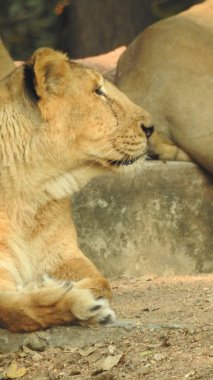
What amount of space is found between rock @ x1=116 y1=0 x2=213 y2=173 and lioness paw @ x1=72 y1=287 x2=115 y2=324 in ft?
9.45

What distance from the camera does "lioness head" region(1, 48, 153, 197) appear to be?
553 cm

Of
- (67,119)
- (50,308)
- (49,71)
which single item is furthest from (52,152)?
(50,308)

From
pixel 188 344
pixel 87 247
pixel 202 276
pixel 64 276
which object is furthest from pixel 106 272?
pixel 188 344

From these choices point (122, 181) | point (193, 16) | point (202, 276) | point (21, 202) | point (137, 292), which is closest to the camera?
point (21, 202)

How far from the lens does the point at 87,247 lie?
7504 millimetres

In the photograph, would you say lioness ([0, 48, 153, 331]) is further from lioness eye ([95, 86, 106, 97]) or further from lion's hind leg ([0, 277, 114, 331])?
lion's hind leg ([0, 277, 114, 331])

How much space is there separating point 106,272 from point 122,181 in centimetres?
58

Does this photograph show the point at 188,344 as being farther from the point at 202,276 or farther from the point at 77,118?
the point at 202,276

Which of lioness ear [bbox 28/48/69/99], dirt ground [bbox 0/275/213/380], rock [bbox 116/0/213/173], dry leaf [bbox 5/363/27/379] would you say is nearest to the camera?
dirt ground [bbox 0/275/213/380]

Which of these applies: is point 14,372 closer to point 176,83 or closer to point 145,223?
point 145,223

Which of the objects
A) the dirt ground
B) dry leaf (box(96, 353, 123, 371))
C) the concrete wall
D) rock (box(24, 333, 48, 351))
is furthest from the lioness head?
the concrete wall

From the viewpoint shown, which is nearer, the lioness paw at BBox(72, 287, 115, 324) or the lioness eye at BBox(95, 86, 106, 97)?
the lioness paw at BBox(72, 287, 115, 324)

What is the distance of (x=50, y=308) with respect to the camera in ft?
→ 16.1

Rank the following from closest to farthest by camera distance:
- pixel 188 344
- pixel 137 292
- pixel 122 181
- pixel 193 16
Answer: pixel 188 344
pixel 137 292
pixel 122 181
pixel 193 16
